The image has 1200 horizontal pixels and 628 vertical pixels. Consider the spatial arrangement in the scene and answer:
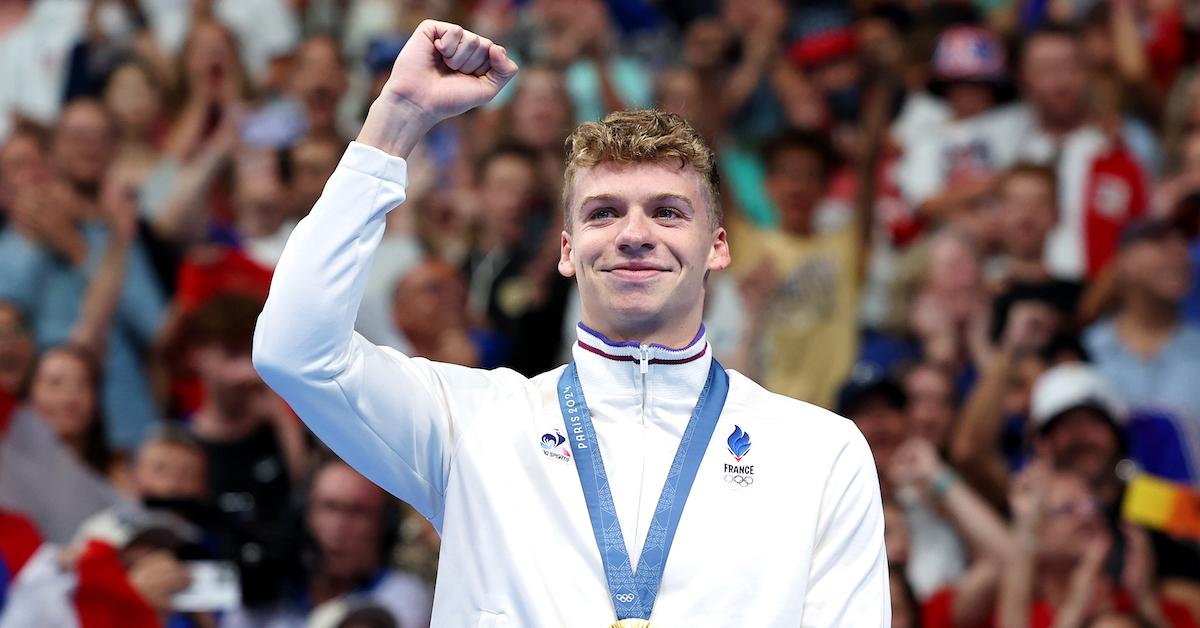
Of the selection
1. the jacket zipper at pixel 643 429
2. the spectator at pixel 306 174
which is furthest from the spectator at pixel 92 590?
the jacket zipper at pixel 643 429

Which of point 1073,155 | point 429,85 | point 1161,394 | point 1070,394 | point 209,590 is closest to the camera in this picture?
point 429,85

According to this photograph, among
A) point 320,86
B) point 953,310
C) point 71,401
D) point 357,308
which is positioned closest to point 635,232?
point 357,308

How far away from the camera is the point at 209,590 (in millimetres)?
6320

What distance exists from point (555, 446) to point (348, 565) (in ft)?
12.0

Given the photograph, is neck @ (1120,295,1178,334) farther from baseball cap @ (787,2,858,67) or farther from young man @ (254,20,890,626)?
young man @ (254,20,890,626)

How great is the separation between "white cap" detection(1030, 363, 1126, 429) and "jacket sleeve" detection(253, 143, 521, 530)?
170 inches

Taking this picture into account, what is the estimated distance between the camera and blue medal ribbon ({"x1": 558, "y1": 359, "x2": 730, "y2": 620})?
2.99 m

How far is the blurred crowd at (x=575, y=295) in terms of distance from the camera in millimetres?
Result: 6570

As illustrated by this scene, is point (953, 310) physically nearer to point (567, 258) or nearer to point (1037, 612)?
point (1037, 612)

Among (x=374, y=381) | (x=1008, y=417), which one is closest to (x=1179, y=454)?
(x=1008, y=417)

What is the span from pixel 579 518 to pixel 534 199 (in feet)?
18.8

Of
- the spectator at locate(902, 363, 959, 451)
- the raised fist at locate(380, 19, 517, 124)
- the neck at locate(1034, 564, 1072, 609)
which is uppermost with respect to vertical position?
the raised fist at locate(380, 19, 517, 124)

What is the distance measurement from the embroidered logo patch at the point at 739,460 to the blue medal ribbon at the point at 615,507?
0.15 feet

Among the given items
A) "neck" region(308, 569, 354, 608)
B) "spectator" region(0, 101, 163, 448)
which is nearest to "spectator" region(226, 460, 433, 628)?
"neck" region(308, 569, 354, 608)
